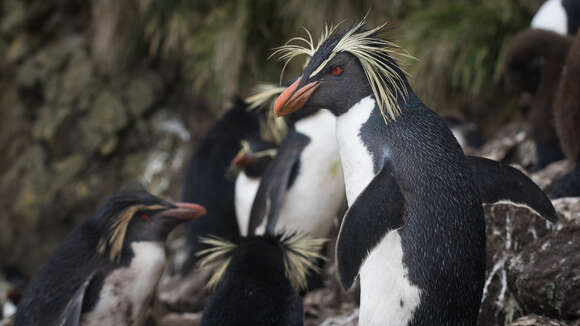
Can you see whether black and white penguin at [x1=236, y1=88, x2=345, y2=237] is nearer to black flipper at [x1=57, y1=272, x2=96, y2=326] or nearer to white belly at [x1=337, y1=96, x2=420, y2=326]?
black flipper at [x1=57, y1=272, x2=96, y2=326]

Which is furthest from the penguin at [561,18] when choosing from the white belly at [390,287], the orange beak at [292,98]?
the white belly at [390,287]

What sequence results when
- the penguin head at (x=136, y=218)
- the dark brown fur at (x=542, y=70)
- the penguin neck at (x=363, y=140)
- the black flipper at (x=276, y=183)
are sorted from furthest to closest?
the dark brown fur at (x=542, y=70) < the black flipper at (x=276, y=183) < the penguin head at (x=136, y=218) < the penguin neck at (x=363, y=140)

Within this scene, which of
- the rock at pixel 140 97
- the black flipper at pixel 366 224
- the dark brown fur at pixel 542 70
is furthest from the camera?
the rock at pixel 140 97

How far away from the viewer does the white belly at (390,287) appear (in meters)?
1.49

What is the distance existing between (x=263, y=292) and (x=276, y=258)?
171 millimetres

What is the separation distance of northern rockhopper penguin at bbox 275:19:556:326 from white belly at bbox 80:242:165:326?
2.72 ft

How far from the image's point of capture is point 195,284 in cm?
302

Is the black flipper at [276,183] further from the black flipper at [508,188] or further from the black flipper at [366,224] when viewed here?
the black flipper at [366,224]

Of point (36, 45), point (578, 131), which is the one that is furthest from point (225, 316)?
point (36, 45)

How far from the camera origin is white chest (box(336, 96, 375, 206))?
5.14 feet

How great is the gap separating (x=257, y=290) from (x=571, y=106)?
115 cm

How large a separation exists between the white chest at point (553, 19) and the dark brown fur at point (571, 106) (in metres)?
0.80

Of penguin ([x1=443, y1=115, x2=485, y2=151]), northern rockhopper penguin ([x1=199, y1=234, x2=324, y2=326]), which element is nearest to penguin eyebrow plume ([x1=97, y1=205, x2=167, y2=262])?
northern rockhopper penguin ([x1=199, y1=234, x2=324, y2=326])

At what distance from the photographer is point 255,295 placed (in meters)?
1.78
